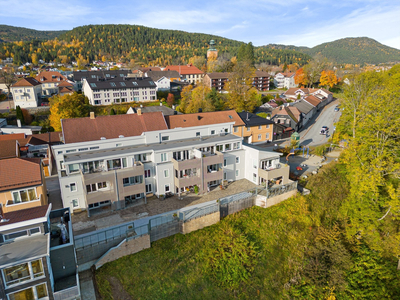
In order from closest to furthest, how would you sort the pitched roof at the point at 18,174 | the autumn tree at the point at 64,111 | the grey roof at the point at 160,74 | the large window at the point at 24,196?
the pitched roof at the point at 18,174 < the large window at the point at 24,196 < the autumn tree at the point at 64,111 < the grey roof at the point at 160,74

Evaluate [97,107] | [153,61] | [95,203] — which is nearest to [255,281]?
[95,203]

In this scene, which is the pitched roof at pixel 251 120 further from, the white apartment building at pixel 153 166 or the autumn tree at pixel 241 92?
the white apartment building at pixel 153 166

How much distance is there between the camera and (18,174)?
23.9 metres

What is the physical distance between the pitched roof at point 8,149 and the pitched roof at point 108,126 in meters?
8.31

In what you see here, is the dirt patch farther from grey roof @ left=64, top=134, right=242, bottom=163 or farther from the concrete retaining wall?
the concrete retaining wall

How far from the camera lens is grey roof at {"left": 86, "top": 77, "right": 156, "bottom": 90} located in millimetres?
61938

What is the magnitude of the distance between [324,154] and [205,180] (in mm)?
23659

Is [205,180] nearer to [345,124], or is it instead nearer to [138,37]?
[345,124]

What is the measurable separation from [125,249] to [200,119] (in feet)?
79.0

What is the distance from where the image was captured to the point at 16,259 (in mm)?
13930

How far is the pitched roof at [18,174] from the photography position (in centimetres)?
A: 2307

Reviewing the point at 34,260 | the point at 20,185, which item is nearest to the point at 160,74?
the point at 20,185

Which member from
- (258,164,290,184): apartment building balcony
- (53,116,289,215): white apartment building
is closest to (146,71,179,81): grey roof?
(53,116,289,215): white apartment building

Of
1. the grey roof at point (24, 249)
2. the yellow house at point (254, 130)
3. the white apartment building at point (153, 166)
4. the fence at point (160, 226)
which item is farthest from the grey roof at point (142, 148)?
the yellow house at point (254, 130)
